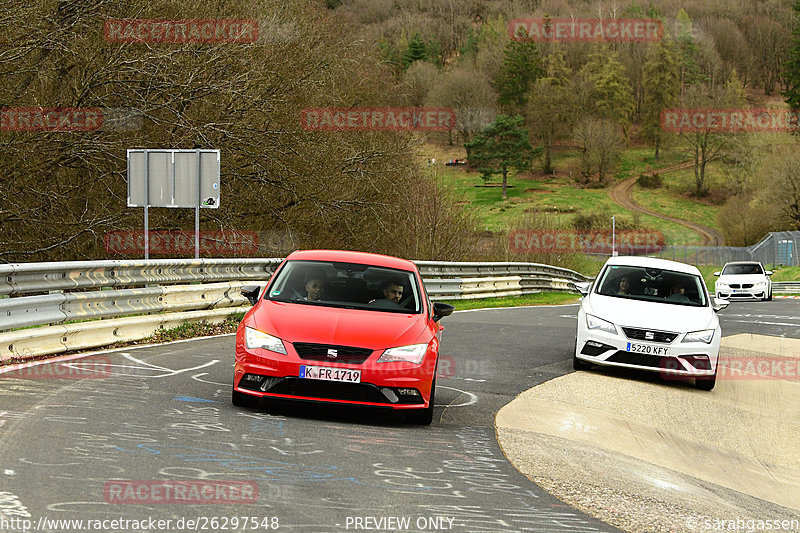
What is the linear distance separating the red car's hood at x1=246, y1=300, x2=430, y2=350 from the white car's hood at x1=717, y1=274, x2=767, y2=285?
111ft

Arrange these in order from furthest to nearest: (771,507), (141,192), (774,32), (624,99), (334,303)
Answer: (774,32), (624,99), (141,192), (334,303), (771,507)

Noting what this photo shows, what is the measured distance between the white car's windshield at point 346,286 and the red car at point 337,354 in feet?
0.13

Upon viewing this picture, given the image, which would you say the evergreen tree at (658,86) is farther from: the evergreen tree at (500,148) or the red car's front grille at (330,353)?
the red car's front grille at (330,353)

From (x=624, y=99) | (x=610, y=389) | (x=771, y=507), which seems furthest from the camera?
(x=624, y=99)

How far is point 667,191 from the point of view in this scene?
128 m

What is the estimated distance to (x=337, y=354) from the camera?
805 cm

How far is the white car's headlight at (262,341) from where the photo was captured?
8.16 meters

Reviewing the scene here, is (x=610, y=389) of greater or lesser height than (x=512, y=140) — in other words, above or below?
below

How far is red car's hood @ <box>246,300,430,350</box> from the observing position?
322 inches

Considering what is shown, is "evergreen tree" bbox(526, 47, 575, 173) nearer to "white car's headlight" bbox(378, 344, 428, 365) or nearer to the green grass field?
the green grass field

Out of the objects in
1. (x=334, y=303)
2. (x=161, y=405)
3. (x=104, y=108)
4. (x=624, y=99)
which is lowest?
(x=161, y=405)

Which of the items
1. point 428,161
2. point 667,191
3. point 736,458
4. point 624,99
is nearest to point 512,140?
point 667,191

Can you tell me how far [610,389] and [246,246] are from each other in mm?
14527

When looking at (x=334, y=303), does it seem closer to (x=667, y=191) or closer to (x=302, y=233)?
(x=302, y=233)
